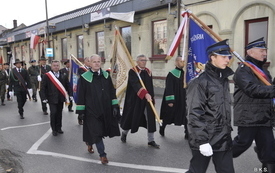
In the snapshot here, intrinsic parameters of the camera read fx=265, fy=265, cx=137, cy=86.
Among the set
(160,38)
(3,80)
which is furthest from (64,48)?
(3,80)

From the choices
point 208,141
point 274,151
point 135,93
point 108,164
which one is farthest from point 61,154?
point 274,151

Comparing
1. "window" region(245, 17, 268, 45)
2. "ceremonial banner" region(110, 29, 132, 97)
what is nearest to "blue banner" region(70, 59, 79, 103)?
"ceremonial banner" region(110, 29, 132, 97)

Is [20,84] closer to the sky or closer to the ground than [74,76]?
closer to the ground

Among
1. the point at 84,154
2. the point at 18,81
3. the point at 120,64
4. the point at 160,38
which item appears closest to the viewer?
the point at 84,154

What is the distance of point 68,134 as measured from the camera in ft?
21.1

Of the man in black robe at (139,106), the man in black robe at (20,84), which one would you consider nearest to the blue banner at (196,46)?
the man in black robe at (139,106)

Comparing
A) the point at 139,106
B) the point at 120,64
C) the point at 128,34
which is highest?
the point at 128,34

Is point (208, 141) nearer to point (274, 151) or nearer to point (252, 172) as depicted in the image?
point (274, 151)

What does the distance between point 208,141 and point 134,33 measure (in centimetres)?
1472

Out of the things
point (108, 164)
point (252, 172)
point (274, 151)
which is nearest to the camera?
point (274, 151)

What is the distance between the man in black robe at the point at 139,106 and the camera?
17.1 feet

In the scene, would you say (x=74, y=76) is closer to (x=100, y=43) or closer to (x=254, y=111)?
(x=254, y=111)

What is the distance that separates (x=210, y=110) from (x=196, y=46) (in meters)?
2.55

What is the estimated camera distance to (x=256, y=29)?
1105 cm
